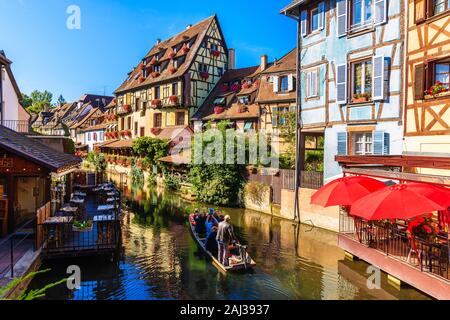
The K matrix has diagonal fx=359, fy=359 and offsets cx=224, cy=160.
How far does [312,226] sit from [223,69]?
25214mm

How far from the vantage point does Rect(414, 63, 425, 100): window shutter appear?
12375 mm

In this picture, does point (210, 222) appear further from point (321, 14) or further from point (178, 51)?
point (178, 51)

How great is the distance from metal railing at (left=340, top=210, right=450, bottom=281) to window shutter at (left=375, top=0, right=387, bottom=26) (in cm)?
775

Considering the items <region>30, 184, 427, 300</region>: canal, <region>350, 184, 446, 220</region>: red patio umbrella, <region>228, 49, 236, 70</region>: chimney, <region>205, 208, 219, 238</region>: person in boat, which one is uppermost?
<region>228, 49, 236, 70</region>: chimney

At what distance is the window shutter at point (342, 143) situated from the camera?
15688 mm

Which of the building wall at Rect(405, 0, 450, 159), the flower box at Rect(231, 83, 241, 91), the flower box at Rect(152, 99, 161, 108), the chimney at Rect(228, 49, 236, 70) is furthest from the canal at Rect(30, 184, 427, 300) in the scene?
the chimney at Rect(228, 49, 236, 70)

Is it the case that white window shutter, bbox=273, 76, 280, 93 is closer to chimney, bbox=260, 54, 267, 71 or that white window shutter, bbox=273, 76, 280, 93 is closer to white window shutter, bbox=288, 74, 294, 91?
white window shutter, bbox=288, 74, 294, 91

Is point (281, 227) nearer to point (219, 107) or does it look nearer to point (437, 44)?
point (437, 44)

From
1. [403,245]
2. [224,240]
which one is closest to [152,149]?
[224,240]

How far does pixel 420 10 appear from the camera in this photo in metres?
12.6

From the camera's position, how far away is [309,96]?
17672 millimetres

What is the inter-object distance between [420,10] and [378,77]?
265cm

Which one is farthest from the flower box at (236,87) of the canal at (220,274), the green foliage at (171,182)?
the canal at (220,274)

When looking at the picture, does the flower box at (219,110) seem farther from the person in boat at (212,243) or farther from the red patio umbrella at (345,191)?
the red patio umbrella at (345,191)
